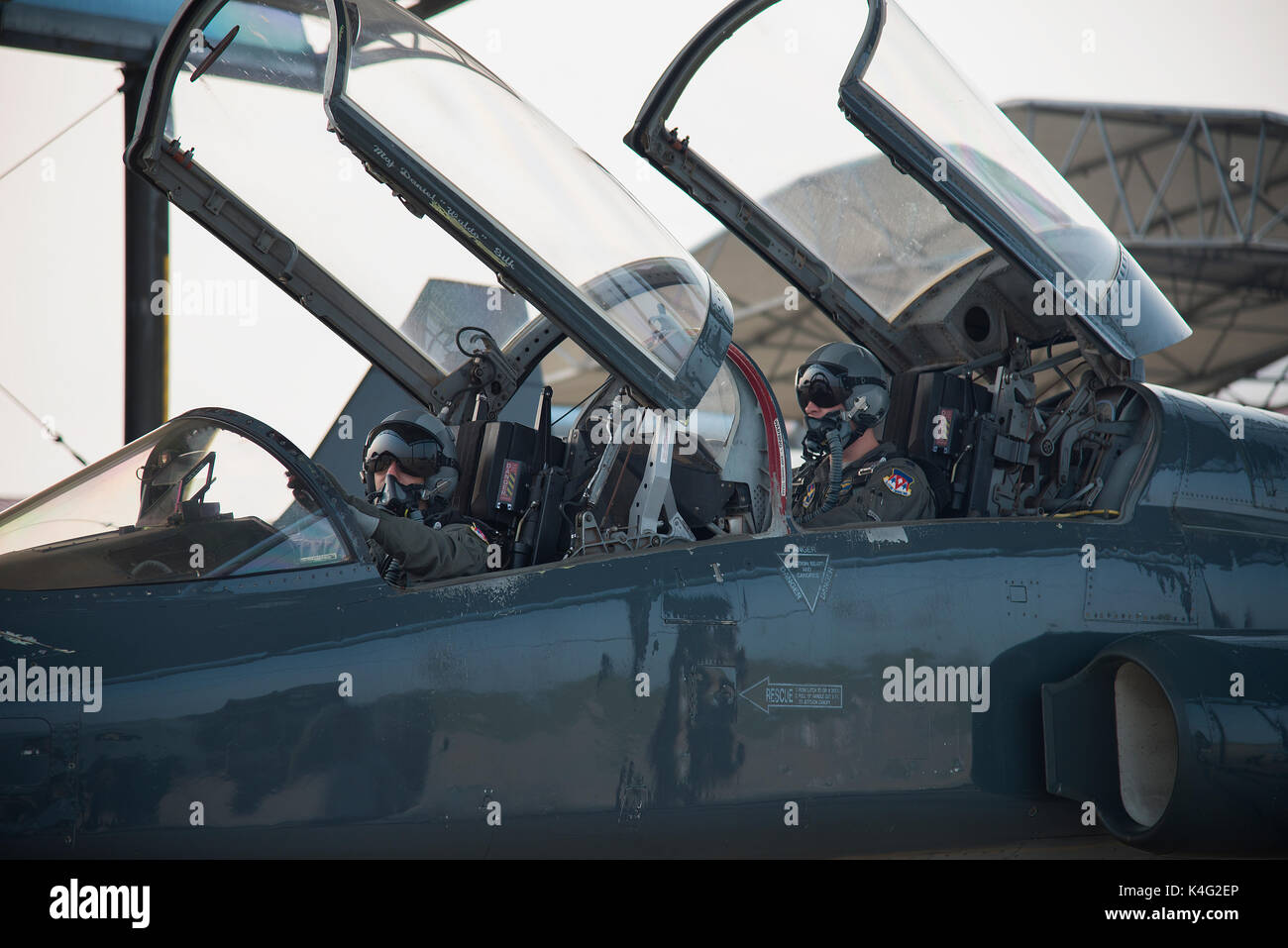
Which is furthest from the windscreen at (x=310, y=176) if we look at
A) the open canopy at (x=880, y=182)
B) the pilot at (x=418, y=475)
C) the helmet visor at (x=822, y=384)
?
the helmet visor at (x=822, y=384)

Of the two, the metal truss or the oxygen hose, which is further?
the metal truss

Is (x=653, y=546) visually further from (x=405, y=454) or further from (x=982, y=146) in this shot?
(x=982, y=146)

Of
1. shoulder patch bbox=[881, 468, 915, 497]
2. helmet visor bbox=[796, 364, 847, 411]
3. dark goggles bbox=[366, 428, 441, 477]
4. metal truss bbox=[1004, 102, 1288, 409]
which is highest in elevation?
metal truss bbox=[1004, 102, 1288, 409]

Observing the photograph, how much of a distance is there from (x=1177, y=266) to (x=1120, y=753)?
18.1 metres

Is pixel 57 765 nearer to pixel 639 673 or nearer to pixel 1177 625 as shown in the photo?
pixel 639 673
